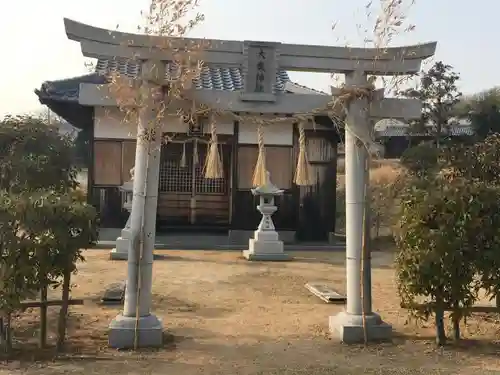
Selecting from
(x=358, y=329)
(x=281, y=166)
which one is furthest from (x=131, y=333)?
(x=281, y=166)

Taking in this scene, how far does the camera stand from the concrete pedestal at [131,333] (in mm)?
5391

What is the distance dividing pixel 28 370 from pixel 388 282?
6427 millimetres

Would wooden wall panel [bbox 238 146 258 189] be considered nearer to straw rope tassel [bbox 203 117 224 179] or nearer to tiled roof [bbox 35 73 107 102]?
tiled roof [bbox 35 73 107 102]

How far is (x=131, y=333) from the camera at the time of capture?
5402mm

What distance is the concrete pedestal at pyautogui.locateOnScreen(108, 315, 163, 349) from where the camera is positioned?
17.7 ft

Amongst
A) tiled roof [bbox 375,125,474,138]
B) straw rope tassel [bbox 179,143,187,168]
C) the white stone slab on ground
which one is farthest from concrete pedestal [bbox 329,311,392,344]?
tiled roof [bbox 375,125,474,138]

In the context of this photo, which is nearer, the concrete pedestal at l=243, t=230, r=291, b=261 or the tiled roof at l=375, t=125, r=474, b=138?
the concrete pedestal at l=243, t=230, r=291, b=261

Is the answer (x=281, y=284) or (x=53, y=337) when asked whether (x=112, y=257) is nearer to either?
(x=281, y=284)

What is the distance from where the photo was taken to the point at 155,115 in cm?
559

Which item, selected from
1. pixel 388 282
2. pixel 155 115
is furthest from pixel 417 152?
pixel 155 115

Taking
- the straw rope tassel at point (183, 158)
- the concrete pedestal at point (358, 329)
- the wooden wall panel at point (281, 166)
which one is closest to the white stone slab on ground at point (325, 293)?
the concrete pedestal at point (358, 329)

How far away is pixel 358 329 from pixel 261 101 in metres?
2.54

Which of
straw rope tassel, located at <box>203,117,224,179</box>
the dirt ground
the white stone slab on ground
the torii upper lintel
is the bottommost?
the dirt ground

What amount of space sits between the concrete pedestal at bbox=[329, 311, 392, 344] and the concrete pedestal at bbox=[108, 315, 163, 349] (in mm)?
1832
